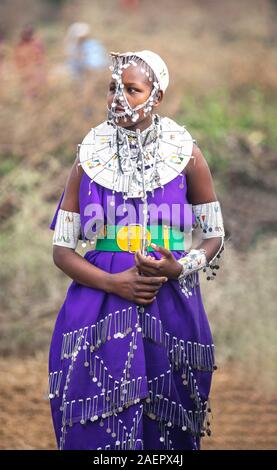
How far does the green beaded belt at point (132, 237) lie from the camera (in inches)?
148

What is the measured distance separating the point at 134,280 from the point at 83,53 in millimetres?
9157

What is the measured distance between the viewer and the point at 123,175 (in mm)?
3805

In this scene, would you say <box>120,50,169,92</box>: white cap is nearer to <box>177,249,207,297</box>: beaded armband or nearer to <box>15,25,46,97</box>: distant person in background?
<box>177,249,207,297</box>: beaded armband

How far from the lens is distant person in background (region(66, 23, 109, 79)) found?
11.7 m

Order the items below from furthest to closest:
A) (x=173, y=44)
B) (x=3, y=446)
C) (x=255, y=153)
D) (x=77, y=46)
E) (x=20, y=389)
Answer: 1. (x=173, y=44)
2. (x=77, y=46)
3. (x=255, y=153)
4. (x=20, y=389)
5. (x=3, y=446)

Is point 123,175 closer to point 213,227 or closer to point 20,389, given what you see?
point 213,227

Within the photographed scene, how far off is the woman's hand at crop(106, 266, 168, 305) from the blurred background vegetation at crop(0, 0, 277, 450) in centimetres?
322

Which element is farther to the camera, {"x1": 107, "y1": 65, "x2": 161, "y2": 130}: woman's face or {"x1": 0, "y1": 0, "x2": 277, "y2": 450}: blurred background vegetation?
{"x1": 0, "y1": 0, "x2": 277, "y2": 450}: blurred background vegetation

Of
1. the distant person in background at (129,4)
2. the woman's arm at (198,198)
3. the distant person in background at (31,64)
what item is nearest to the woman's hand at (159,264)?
the woman's arm at (198,198)

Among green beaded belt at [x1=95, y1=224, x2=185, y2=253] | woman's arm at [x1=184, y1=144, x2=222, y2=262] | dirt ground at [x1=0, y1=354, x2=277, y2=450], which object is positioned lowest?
dirt ground at [x1=0, y1=354, x2=277, y2=450]

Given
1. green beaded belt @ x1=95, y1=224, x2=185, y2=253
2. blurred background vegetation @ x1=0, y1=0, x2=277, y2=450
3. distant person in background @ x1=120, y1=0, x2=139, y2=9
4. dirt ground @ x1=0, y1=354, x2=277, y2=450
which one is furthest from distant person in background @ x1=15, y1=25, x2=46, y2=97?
green beaded belt @ x1=95, y1=224, x2=185, y2=253

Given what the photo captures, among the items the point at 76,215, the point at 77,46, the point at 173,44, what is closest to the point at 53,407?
the point at 76,215

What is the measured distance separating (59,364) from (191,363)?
52 cm

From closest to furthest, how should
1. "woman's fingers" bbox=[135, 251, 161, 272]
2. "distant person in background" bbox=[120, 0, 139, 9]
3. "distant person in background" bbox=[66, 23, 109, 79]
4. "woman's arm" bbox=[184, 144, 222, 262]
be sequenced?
1. "woman's fingers" bbox=[135, 251, 161, 272]
2. "woman's arm" bbox=[184, 144, 222, 262]
3. "distant person in background" bbox=[66, 23, 109, 79]
4. "distant person in background" bbox=[120, 0, 139, 9]
